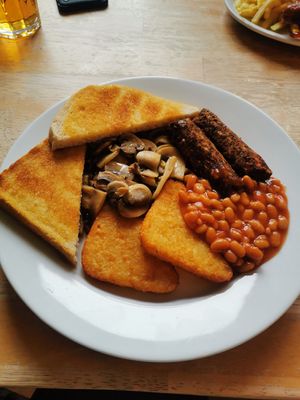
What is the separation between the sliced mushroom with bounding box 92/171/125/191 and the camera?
1.88 m

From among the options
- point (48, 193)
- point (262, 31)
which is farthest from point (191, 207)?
point (262, 31)

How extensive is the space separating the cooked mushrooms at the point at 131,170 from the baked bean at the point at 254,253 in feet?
1.60

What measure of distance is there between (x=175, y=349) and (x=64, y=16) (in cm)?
260

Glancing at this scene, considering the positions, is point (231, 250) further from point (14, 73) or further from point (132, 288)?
point (14, 73)

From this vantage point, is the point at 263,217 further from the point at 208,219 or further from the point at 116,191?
the point at 116,191

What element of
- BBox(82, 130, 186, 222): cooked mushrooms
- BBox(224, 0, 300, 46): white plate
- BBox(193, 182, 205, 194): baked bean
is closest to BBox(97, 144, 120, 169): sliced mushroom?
BBox(82, 130, 186, 222): cooked mushrooms

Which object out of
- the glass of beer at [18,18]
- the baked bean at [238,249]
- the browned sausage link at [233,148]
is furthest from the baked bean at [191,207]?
the glass of beer at [18,18]

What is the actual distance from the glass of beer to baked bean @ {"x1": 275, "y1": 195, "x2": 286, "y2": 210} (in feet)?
6.76

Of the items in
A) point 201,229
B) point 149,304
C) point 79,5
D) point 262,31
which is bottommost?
point 149,304

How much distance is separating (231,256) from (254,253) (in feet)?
0.32

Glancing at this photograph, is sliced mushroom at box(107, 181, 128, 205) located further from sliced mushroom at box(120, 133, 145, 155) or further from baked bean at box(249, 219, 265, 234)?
baked bean at box(249, 219, 265, 234)

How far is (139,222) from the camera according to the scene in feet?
5.93

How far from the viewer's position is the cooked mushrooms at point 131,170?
182cm

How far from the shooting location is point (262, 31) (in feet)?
9.13
